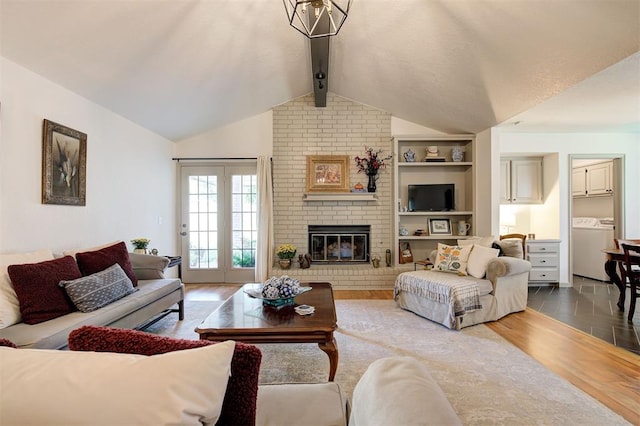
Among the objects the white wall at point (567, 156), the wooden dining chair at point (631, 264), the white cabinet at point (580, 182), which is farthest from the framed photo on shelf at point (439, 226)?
the white cabinet at point (580, 182)

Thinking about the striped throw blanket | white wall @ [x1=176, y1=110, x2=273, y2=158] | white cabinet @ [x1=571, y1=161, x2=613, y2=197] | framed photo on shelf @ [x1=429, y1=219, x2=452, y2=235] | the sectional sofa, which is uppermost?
white wall @ [x1=176, y1=110, x2=273, y2=158]

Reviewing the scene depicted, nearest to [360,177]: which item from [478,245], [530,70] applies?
[478,245]

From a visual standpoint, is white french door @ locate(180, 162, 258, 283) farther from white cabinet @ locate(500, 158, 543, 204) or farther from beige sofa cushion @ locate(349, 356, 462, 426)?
beige sofa cushion @ locate(349, 356, 462, 426)

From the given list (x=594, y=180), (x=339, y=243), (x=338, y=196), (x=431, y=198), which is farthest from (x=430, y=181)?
(x=594, y=180)

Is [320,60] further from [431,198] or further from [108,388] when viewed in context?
[108,388]

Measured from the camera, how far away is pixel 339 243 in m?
5.09

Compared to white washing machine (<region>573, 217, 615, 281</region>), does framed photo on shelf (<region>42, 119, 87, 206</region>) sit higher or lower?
higher

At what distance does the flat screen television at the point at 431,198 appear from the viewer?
5.00 meters

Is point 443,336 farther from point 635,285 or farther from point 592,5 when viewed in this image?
point 592,5

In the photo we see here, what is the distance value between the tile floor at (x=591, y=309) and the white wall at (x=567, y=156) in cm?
43

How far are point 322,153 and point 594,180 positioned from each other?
4927 mm

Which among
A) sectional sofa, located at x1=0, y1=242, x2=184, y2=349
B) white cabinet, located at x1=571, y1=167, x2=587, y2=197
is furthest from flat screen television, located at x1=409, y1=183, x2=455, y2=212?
sectional sofa, located at x1=0, y1=242, x2=184, y2=349

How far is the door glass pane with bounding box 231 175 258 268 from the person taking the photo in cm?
508

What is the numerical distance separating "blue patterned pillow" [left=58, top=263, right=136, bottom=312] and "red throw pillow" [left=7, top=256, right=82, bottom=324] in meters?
0.05
